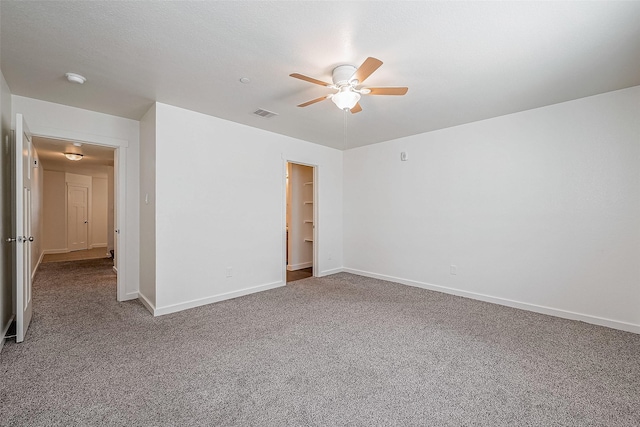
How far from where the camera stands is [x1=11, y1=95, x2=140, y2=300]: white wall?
3.30 meters

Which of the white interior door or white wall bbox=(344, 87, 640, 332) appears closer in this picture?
white wall bbox=(344, 87, 640, 332)

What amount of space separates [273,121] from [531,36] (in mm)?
2878

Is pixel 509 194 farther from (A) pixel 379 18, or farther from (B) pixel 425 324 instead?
(A) pixel 379 18

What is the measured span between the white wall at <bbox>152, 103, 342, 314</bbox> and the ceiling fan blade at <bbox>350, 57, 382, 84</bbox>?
2270 millimetres

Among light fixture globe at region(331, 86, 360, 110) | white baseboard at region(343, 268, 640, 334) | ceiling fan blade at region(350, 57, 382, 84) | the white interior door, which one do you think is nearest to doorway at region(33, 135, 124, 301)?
the white interior door

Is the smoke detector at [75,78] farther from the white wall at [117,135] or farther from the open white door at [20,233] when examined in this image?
the white wall at [117,135]

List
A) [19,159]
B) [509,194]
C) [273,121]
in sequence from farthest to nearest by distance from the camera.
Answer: [273,121]
[509,194]
[19,159]

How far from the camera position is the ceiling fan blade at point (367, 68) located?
1.99 meters

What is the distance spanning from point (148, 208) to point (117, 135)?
3.72 ft

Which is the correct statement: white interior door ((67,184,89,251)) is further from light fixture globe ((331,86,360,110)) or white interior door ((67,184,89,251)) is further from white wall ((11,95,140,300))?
light fixture globe ((331,86,360,110))

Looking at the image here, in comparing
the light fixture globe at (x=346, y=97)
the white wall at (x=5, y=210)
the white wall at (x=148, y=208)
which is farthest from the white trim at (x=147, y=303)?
the light fixture globe at (x=346, y=97)

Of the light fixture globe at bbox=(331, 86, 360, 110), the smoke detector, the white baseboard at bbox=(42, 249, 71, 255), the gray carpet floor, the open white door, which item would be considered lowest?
the gray carpet floor

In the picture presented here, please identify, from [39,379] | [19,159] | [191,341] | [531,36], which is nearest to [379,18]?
[531,36]

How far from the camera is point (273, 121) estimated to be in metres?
3.98
